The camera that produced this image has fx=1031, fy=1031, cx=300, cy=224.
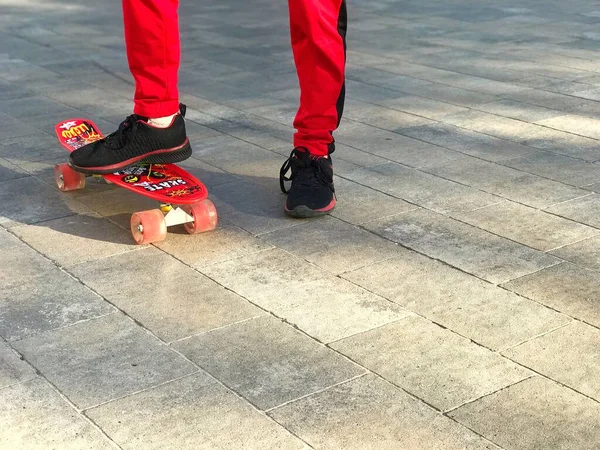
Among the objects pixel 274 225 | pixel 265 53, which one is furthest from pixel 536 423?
pixel 265 53

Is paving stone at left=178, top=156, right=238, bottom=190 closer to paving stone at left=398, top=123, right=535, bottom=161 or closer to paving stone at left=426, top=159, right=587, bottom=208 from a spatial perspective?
paving stone at left=426, top=159, right=587, bottom=208

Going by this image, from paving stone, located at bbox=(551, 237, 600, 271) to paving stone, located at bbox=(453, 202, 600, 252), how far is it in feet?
0.10

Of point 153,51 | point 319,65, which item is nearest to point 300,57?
point 319,65

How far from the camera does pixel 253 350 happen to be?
2512 mm

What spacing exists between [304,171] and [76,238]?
802mm

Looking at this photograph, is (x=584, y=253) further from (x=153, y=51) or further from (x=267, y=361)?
(x=153, y=51)

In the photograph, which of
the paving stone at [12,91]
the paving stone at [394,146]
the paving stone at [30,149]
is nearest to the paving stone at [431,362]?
the paving stone at [394,146]

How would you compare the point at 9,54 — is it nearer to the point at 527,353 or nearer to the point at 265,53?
the point at 265,53

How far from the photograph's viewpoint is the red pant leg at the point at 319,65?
11.1 feet

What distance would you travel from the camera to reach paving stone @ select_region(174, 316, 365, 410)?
233 centimetres

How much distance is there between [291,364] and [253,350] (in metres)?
0.12

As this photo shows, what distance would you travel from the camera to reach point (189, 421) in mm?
2189

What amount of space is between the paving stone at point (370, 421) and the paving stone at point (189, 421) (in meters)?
0.06

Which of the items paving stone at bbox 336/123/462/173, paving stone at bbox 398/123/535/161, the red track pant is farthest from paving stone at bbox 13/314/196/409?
paving stone at bbox 398/123/535/161
